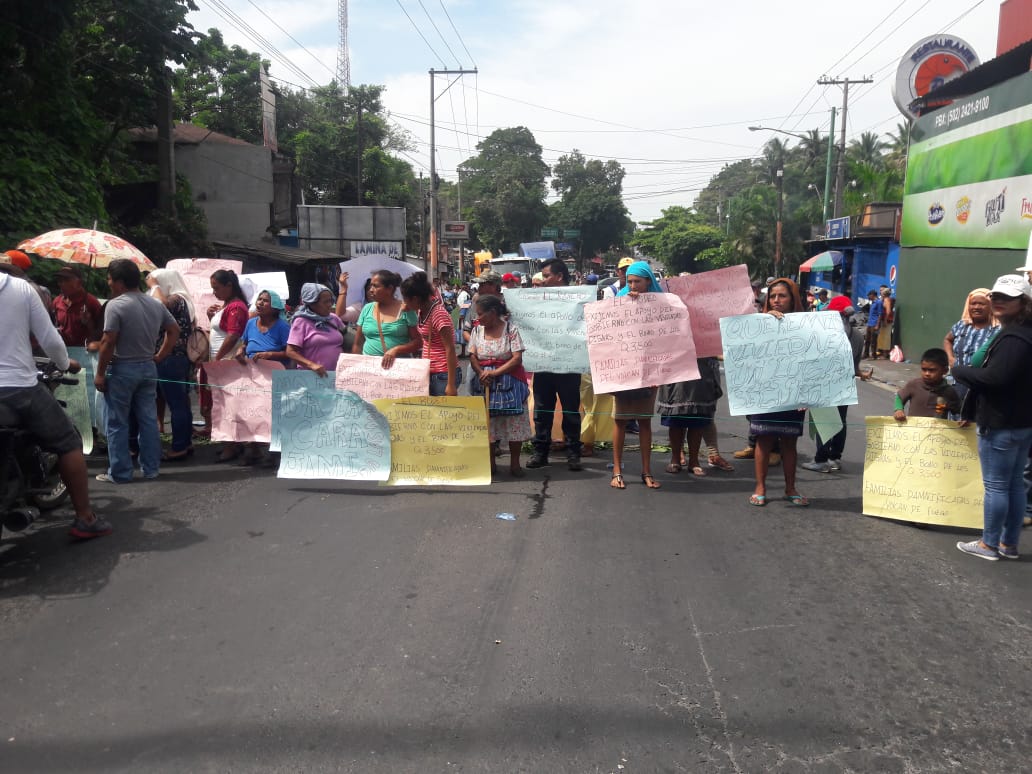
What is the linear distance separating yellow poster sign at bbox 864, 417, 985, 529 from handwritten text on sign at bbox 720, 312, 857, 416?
44 cm

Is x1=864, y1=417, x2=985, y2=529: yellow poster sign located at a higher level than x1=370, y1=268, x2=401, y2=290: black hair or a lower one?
lower

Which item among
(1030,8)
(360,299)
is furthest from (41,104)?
(1030,8)

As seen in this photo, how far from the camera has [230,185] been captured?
31734 millimetres

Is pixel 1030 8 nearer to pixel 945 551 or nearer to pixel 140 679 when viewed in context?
pixel 945 551

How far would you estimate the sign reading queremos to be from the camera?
72.2 feet

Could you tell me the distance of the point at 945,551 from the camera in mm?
5445

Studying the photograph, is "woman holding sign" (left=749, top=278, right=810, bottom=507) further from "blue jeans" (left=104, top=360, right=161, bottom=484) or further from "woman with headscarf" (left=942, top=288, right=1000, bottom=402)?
"blue jeans" (left=104, top=360, right=161, bottom=484)

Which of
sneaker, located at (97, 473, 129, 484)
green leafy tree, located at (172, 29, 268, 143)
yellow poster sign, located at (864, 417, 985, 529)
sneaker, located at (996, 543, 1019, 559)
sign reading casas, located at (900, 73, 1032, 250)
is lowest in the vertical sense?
sneaker, located at (996, 543, 1019, 559)

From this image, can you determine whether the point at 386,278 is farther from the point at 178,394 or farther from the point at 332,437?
the point at 178,394

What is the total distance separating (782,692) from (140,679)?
2.74m

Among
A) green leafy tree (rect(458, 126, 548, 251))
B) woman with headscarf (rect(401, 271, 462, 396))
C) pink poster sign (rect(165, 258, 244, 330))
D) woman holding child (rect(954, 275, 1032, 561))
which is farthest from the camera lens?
green leafy tree (rect(458, 126, 548, 251))

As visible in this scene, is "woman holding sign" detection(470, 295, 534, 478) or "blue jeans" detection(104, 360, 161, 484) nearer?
"blue jeans" detection(104, 360, 161, 484)

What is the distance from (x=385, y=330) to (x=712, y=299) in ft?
9.08

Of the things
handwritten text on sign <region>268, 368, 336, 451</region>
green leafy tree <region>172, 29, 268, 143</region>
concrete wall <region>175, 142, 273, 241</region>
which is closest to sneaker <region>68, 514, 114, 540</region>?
handwritten text on sign <region>268, 368, 336, 451</region>
